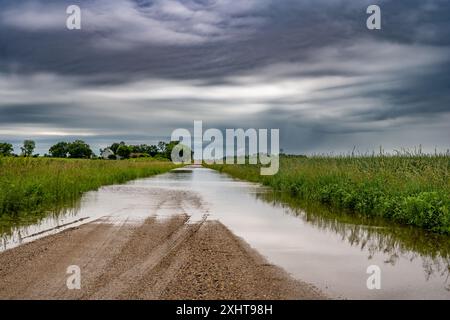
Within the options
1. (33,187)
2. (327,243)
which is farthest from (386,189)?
(33,187)

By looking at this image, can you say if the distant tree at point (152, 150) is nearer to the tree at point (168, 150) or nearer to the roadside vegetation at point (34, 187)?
the tree at point (168, 150)

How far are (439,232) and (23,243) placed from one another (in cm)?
901

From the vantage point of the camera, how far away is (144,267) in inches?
296

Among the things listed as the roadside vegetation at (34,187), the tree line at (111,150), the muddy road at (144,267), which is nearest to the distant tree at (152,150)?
the tree line at (111,150)

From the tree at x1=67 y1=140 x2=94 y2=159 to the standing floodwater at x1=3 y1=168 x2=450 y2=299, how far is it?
101 m

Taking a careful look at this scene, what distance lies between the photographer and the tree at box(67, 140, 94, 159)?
115 metres

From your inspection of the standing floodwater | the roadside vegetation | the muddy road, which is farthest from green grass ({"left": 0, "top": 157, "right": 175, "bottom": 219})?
the muddy road

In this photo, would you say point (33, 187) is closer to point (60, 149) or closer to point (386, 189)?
point (386, 189)

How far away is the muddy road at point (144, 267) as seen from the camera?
620cm

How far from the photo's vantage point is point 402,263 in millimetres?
8492

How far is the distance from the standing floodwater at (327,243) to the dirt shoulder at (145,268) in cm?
54
